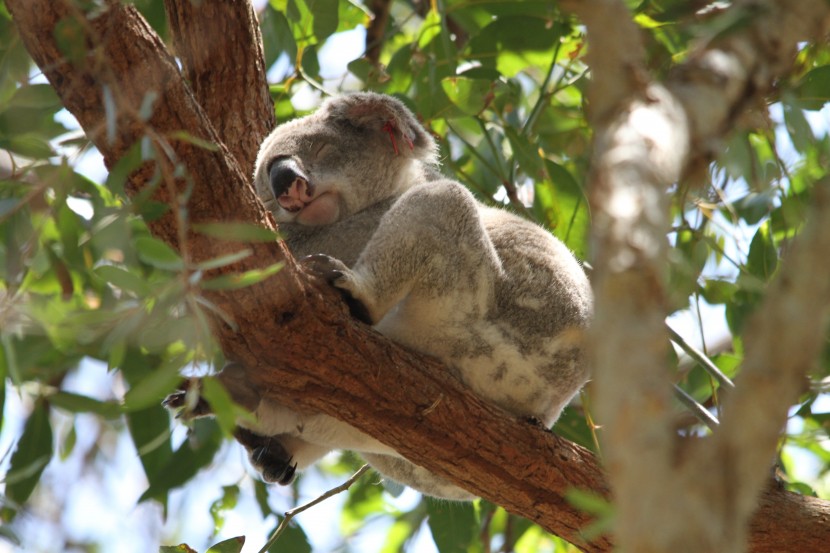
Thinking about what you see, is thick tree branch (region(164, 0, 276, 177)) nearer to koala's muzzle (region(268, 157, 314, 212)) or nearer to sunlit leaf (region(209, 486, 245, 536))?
koala's muzzle (region(268, 157, 314, 212))

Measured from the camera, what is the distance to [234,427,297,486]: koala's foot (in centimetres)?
327

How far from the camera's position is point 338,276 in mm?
2727

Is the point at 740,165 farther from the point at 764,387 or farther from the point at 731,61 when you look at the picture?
the point at 764,387

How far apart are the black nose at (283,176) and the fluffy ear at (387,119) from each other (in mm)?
380

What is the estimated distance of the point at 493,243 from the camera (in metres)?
3.25

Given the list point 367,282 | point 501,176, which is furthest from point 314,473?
point 367,282

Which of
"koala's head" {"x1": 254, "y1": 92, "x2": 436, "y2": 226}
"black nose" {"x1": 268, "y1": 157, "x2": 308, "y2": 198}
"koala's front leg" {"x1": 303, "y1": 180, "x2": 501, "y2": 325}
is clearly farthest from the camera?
"koala's head" {"x1": 254, "y1": 92, "x2": 436, "y2": 226}

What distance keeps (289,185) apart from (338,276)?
2.53 ft

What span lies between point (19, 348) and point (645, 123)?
1387 millimetres

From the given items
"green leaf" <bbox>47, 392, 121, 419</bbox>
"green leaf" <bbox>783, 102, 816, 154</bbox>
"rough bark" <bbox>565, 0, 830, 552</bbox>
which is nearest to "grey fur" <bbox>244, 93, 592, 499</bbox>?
"green leaf" <bbox>47, 392, 121, 419</bbox>

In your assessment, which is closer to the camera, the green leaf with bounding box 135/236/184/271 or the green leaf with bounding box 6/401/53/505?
the green leaf with bounding box 135/236/184/271

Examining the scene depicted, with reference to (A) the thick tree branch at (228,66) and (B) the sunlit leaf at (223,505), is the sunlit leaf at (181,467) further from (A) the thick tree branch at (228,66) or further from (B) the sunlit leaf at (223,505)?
(A) the thick tree branch at (228,66)

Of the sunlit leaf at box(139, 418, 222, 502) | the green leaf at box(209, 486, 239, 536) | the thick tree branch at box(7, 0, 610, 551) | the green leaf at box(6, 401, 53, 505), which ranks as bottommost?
the green leaf at box(209, 486, 239, 536)

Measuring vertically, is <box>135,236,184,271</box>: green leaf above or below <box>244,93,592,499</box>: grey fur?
above
